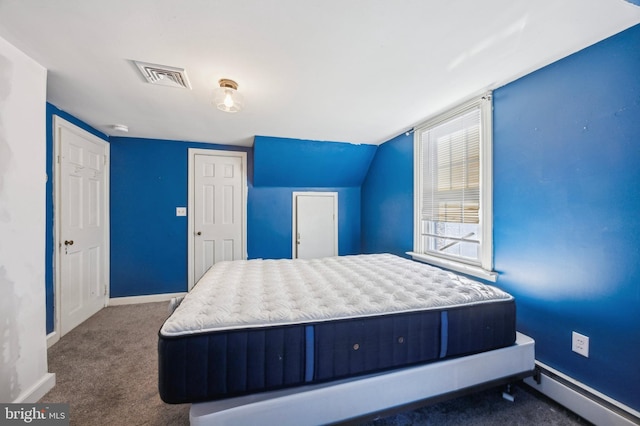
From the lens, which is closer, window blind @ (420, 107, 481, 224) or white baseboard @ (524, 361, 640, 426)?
white baseboard @ (524, 361, 640, 426)

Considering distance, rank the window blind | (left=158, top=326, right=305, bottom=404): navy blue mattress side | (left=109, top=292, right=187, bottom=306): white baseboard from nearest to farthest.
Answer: (left=158, top=326, right=305, bottom=404): navy blue mattress side
the window blind
(left=109, top=292, right=187, bottom=306): white baseboard

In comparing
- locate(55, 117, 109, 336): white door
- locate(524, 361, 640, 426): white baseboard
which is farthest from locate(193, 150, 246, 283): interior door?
locate(524, 361, 640, 426): white baseboard

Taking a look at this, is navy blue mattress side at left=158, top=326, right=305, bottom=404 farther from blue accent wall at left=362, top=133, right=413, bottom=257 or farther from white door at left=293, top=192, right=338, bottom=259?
white door at left=293, top=192, right=338, bottom=259

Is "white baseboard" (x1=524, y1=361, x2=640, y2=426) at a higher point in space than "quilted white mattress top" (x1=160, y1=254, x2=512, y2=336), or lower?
lower

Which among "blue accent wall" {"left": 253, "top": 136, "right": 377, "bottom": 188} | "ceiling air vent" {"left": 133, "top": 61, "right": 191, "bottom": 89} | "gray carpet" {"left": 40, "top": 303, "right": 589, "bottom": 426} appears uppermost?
"ceiling air vent" {"left": 133, "top": 61, "right": 191, "bottom": 89}

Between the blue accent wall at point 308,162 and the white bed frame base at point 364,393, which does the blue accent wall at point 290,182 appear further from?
the white bed frame base at point 364,393

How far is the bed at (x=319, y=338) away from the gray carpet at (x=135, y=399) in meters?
0.23

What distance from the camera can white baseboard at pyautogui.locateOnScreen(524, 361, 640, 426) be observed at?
1.29 meters

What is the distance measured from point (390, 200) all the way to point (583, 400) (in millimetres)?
2455

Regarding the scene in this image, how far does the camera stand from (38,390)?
158 cm

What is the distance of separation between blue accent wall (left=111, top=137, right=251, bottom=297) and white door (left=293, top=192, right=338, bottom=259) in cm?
168

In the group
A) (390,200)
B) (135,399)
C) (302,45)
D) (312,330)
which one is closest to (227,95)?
(302,45)

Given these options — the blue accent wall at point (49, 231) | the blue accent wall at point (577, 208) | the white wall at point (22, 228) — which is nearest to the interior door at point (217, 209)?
the blue accent wall at point (49, 231)

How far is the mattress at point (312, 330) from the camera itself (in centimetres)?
110
